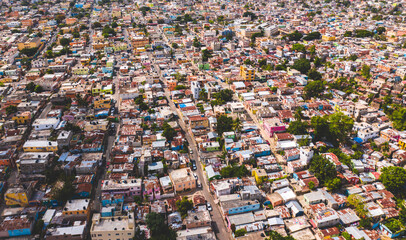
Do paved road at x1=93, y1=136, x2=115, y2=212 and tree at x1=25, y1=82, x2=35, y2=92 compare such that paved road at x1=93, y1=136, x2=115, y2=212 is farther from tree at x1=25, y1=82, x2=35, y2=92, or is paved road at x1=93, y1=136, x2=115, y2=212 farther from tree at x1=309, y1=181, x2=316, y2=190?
tree at x1=25, y1=82, x2=35, y2=92

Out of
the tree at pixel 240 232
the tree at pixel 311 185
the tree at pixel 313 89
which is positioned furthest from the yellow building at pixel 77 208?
the tree at pixel 313 89

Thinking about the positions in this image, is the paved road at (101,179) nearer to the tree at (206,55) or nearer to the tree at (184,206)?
the tree at (184,206)

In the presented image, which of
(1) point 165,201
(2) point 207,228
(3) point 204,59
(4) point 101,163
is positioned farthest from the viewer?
(3) point 204,59

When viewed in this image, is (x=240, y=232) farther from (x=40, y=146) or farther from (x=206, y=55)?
(x=206, y=55)

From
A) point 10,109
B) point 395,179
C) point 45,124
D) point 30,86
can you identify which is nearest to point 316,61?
point 395,179

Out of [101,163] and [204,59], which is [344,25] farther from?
[101,163]

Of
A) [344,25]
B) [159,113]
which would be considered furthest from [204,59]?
[344,25]
